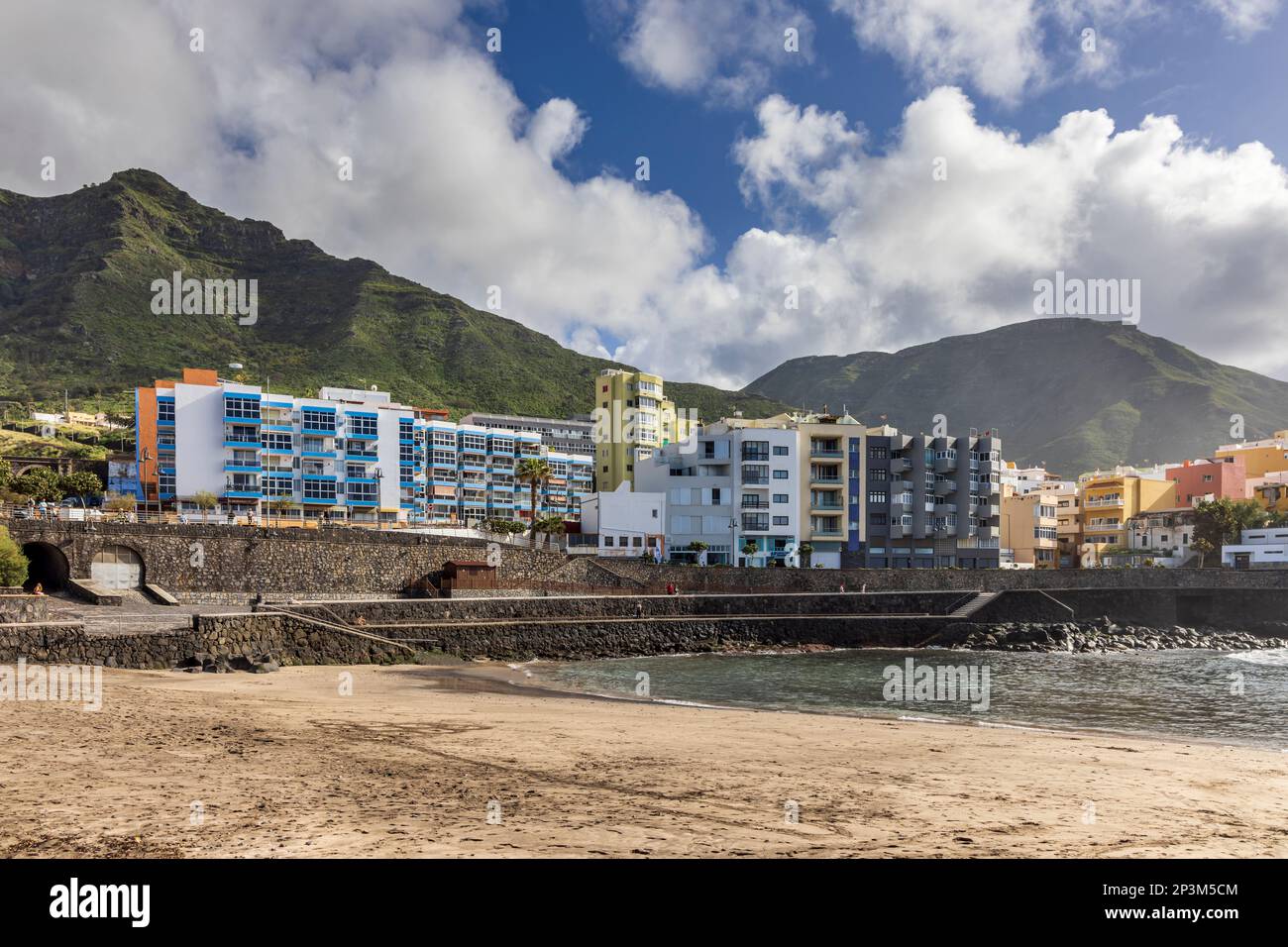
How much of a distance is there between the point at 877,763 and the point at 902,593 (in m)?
50.0

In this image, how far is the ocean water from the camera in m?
27.8

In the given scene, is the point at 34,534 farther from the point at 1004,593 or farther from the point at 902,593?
the point at 1004,593

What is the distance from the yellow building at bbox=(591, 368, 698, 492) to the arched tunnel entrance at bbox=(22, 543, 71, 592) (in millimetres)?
68122

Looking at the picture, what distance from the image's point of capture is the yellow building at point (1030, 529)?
102 metres

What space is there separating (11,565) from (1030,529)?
3925 inches

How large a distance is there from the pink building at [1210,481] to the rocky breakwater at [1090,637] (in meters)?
42.8

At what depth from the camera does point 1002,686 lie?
122 feet

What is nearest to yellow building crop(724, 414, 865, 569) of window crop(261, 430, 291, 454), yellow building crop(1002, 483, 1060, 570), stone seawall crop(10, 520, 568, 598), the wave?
yellow building crop(1002, 483, 1060, 570)

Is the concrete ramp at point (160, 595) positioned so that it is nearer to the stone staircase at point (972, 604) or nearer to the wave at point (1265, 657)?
the stone staircase at point (972, 604)

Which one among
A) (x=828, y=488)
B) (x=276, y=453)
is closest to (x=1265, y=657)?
(x=828, y=488)

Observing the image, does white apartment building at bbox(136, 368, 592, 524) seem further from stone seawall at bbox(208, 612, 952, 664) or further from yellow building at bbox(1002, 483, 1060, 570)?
yellow building at bbox(1002, 483, 1060, 570)

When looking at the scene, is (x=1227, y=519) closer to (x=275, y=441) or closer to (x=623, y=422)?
(x=623, y=422)
